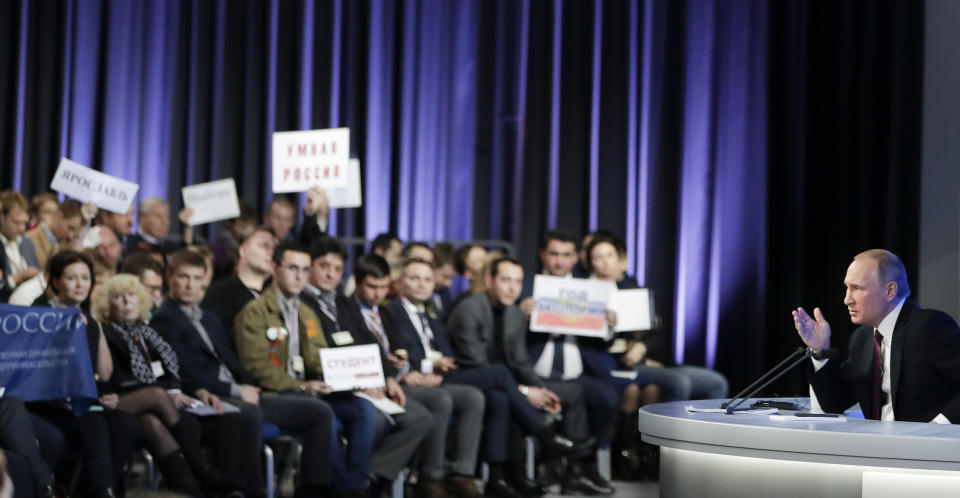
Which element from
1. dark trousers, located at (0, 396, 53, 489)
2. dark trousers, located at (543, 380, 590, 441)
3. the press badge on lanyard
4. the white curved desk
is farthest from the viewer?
dark trousers, located at (543, 380, 590, 441)

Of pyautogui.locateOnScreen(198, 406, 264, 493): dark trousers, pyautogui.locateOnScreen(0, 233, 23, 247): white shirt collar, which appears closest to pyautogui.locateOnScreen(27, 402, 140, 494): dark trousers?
pyautogui.locateOnScreen(198, 406, 264, 493): dark trousers

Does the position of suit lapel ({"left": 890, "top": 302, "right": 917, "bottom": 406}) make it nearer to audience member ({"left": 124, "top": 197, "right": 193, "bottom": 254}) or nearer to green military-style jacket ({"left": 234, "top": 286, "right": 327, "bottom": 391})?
green military-style jacket ({"left": 234, "top": 286, "right": 327, "bottom": 391})

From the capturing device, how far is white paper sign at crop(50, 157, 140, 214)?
6.50m

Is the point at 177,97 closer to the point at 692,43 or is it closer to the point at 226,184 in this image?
the point at 226,184

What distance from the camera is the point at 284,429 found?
537 centimetres

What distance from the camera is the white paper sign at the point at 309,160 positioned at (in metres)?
6.85

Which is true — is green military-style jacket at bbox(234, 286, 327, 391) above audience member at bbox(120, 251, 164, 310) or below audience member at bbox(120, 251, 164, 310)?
below

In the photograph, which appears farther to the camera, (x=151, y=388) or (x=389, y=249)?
(x=389, y=249)

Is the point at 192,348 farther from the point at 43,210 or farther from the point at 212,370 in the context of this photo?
the point at 43,210

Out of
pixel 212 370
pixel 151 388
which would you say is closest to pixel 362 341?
pixel 212 370

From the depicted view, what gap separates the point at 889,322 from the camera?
359 cm

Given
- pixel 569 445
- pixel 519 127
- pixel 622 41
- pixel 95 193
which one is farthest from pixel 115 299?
pixel 622 41

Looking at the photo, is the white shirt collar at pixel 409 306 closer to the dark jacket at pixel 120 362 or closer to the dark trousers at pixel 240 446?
the dark trousers at pixel 240 446

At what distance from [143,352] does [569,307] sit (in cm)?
248
